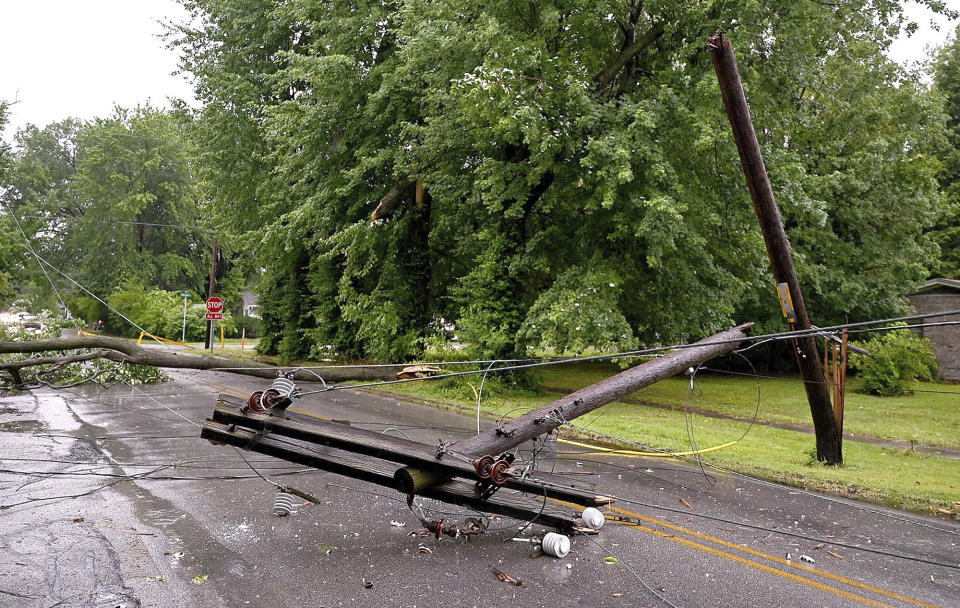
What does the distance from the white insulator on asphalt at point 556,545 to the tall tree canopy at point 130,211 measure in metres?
47.7

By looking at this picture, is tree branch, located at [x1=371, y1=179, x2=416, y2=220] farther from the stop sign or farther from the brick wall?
the brick wall

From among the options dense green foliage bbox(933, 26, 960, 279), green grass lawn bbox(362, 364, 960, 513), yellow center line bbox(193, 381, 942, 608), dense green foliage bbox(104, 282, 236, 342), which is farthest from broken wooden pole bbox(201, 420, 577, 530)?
dense green foliage bbox(104, 282, 236, 342)

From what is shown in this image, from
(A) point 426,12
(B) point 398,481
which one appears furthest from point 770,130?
(B) point 398,481

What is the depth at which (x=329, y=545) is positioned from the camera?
210 inches

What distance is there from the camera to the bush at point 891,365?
18266 mm

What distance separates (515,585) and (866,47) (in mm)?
15476

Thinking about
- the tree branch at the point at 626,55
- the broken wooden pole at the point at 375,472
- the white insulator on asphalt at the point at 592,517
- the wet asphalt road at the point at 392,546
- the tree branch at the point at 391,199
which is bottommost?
the wet asphalt road at the point at 392,546

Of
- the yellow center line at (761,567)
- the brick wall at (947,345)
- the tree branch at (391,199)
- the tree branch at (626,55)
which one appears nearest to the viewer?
the yellow center line at (761,567)

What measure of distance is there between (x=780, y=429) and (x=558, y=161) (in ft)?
23.5

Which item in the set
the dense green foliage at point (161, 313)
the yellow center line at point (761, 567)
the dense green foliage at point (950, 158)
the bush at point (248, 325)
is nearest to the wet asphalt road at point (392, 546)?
the yellow center line at point (761, 567)

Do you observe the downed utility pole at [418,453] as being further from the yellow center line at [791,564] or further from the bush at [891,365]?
the bush at [891,365]

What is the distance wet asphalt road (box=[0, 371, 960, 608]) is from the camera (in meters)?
4.40

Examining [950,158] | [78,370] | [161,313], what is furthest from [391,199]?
→ [161,313]

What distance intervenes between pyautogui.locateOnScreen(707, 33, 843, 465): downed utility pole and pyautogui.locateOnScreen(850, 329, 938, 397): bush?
37.3 ft
